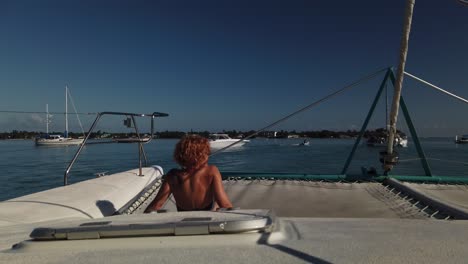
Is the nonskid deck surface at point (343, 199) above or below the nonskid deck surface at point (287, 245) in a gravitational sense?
below

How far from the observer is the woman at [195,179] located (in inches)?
96.4

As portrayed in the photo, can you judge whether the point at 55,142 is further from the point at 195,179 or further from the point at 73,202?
the point at 195,179

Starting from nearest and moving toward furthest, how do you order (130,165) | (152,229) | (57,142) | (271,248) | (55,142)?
(271,248) < (152,229) < (130,165) < (55,142) < (57,142)

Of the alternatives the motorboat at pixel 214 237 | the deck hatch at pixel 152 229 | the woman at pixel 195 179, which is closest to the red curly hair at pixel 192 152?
the woman at pixel 195 179

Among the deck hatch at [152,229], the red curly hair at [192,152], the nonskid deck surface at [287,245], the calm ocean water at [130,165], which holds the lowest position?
the calm ocean water at [130,165]

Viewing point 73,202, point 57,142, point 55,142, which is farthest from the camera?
point 57,142

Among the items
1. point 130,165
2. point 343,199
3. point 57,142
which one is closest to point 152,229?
point 343,199

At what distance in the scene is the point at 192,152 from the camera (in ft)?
7.99

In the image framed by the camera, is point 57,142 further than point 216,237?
Yes

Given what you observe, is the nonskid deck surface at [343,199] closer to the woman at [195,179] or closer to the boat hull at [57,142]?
the woman at [195,179]

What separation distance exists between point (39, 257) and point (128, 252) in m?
0.38

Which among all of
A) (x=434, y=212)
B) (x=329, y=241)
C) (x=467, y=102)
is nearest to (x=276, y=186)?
(x=434, y=212)

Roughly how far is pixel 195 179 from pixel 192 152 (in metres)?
0.20

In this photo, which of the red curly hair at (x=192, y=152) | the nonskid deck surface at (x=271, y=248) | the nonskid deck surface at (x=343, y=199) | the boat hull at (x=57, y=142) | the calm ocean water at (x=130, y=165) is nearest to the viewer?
the nonskid deck surface at (x=271, y=248)
